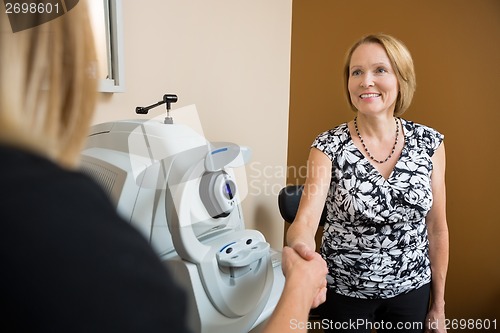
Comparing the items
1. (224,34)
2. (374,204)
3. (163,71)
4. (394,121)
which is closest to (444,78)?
(394,121)

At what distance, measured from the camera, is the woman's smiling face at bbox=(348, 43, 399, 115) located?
1.29m

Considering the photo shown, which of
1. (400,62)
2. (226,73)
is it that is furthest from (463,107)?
(226,73)

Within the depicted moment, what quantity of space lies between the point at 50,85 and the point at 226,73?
1.53 metres

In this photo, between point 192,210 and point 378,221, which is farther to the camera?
point 378,221

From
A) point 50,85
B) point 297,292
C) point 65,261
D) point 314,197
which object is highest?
point 50,85

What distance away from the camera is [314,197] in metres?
1.24

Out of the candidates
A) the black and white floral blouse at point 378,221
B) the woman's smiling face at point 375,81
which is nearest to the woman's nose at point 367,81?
the woman's smiling face at point 375,81

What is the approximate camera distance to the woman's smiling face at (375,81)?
50.7 inches

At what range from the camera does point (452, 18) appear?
171 cm

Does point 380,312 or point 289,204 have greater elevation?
point 289,204

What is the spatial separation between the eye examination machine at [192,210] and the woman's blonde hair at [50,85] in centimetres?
46

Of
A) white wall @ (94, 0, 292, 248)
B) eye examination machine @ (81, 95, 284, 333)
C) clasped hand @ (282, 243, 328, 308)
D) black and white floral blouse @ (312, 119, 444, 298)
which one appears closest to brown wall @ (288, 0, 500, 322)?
white wall @ (94, 0, 292, 248)

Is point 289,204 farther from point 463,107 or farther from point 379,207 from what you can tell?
point 463,107

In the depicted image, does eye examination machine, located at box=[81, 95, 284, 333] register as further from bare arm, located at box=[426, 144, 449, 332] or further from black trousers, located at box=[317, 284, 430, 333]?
bare arm, located at box=[426, 144, 449, 332]
